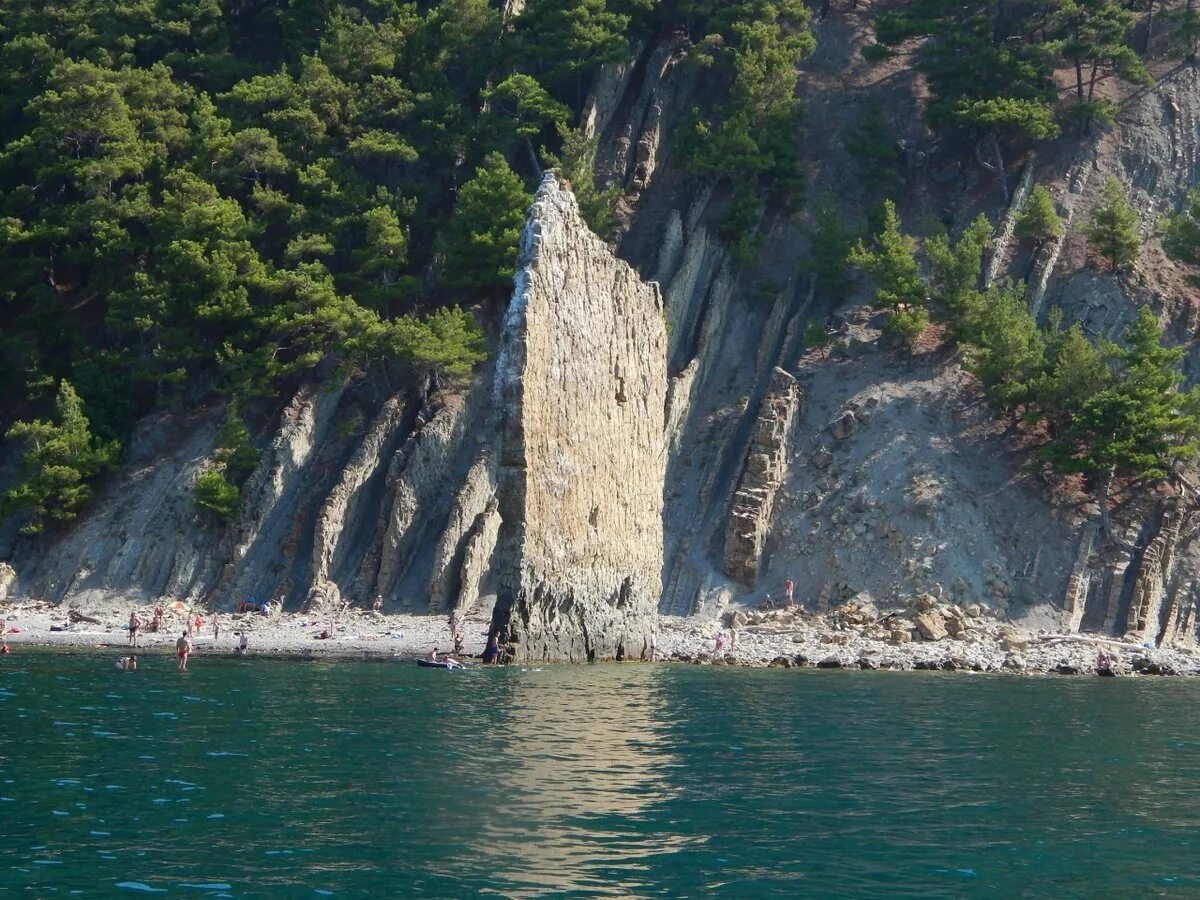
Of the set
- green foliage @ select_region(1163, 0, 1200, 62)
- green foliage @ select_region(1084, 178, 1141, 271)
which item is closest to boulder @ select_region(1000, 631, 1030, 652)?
green foliage @ select_region(1084, 178, 1141, 271)

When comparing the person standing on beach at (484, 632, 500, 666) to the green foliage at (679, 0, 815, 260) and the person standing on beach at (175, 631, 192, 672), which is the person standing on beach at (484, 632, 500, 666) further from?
the green foliage at (679, 0, 815, 260)

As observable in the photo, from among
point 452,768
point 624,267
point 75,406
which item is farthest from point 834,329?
point 452,768

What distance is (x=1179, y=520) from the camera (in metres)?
43.8

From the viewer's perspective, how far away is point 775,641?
1677 inches

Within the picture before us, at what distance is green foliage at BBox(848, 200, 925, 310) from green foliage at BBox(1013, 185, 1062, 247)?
178 inches

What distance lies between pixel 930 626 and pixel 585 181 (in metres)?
21.8

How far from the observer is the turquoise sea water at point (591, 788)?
17062 mm

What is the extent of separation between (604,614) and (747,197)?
21181 mm

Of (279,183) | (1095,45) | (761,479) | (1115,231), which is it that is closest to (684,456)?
(761,479)

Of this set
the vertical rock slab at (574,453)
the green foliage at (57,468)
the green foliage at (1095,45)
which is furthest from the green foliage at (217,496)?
the green foliage at (1095,45)

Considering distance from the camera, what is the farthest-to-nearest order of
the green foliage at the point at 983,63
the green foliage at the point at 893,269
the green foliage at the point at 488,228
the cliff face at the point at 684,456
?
the green foliage at the point at 983,63
the green foliage at the point at 488,228
the green foliage at the point at 893,269
the cliff face at the point at 684,456

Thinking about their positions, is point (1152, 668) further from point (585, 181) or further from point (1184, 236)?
point (585, 181)

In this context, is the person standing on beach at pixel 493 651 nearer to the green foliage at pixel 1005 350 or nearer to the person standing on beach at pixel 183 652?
the person standing on beach at pixel 183 652

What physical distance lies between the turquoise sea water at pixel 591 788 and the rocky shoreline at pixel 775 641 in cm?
509
